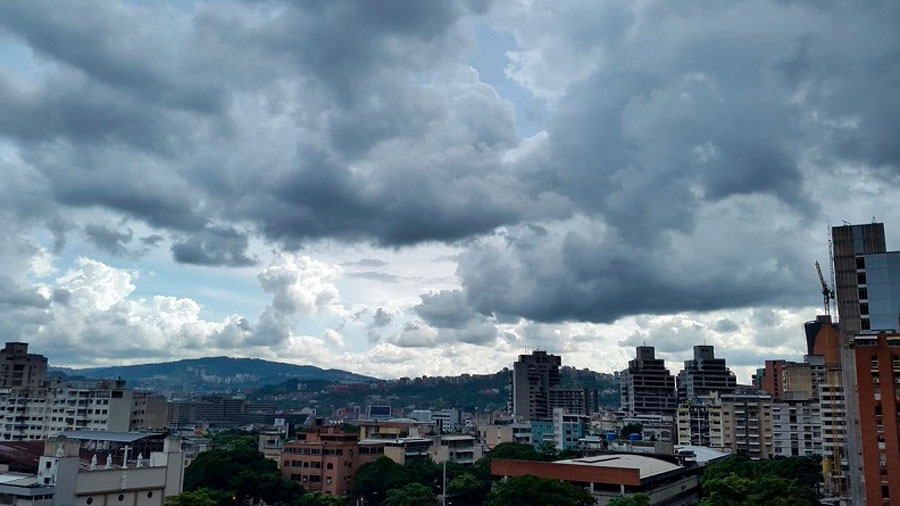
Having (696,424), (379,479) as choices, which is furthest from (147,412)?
(696,424)

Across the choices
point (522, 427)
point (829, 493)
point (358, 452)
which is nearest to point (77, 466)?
point (358, 452)

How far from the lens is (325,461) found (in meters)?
104

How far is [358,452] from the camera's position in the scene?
4267 inches

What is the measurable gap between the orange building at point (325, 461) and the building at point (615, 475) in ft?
89.9

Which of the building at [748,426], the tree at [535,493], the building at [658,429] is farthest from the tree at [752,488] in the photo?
the building at [658,429]

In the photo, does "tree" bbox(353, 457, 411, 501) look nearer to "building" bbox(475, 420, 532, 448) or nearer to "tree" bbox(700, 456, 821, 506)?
"tree" bbox(700, 456, 821, 506)

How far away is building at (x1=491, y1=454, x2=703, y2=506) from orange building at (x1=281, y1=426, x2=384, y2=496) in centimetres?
2742

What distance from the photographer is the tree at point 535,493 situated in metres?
69.2

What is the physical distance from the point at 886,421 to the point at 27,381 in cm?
18958

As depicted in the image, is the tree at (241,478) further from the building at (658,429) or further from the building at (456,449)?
the building at (658,429)

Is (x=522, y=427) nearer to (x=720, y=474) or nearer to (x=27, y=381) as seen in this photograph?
(x=720, y=474)

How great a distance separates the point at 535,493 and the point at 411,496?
2311cm

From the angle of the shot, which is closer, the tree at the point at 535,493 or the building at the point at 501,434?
the tree at the point at 535,493

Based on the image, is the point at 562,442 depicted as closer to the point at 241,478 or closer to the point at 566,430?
the point at 566,430
